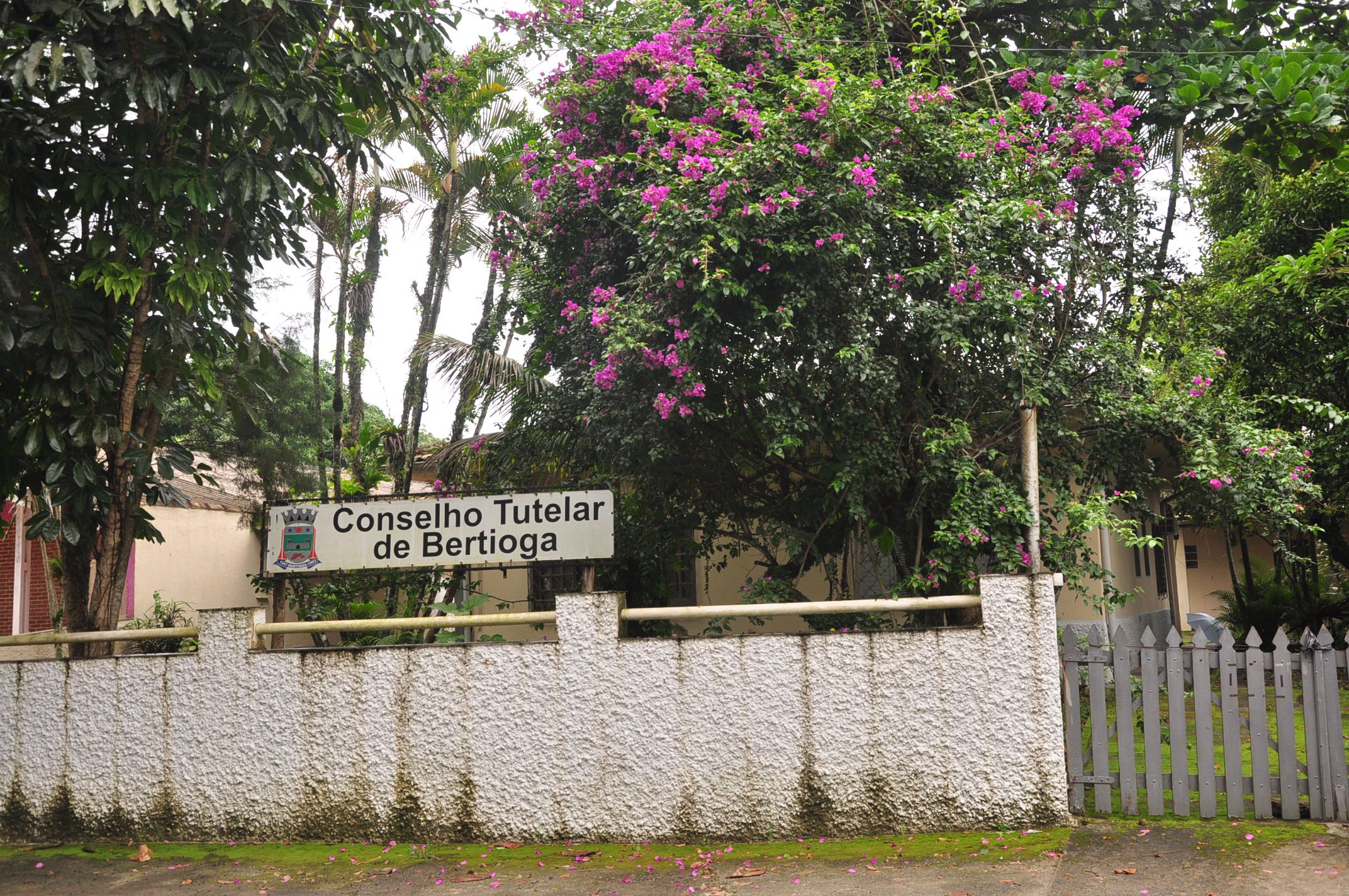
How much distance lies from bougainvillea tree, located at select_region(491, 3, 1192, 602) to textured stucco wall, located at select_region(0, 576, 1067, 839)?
1.43m

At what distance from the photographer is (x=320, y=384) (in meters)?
14.8

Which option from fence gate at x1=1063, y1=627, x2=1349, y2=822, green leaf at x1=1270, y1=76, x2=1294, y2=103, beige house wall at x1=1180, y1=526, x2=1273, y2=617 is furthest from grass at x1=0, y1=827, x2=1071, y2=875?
beige house wall at x1=1180, y1=526, x2=1273, y2=617

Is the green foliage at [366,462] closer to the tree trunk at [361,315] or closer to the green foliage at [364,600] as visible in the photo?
the tree trunk at [361,315]

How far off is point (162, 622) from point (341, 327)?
466 centimetres

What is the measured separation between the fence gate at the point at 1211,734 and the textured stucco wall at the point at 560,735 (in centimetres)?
37

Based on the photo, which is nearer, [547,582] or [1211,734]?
[1211,734]

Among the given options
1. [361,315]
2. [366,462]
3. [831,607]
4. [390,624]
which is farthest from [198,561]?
[831,607]

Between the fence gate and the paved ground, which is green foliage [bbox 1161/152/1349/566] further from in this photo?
the paved ground

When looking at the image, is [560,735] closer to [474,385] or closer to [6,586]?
[474,385]

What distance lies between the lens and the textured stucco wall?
5945 millimetres

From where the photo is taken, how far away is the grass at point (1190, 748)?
20.1 feet

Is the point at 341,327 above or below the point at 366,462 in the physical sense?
above

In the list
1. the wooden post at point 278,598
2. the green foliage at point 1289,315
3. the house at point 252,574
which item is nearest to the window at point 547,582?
the house at point 252,574

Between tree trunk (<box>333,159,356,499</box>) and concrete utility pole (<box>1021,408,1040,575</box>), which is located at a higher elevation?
tree trunk (<box>333,159,356,499</box>)
